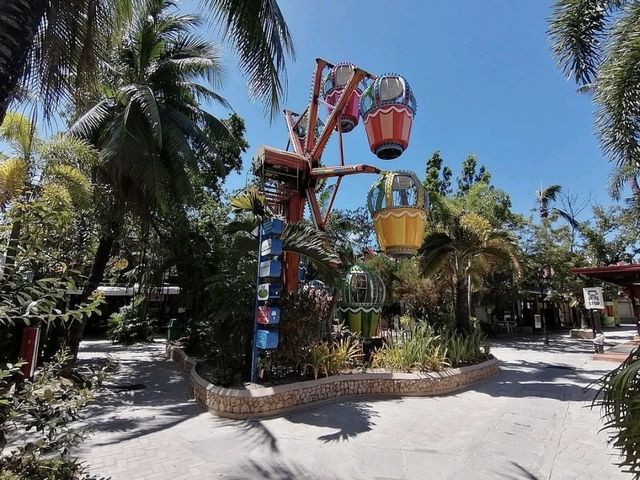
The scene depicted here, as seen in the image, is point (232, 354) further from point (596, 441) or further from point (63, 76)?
point (596, 441)

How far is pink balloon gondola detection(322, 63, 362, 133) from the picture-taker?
11867mm

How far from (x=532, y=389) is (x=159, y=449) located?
810cm

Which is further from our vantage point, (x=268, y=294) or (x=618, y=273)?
(x=618, y=273)

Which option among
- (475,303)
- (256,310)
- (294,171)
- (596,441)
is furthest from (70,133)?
(475,303)

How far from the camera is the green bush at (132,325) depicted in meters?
17.9

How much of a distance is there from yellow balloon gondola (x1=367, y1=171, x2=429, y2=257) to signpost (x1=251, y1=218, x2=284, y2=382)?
2.93 metres

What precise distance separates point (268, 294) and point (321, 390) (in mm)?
2097

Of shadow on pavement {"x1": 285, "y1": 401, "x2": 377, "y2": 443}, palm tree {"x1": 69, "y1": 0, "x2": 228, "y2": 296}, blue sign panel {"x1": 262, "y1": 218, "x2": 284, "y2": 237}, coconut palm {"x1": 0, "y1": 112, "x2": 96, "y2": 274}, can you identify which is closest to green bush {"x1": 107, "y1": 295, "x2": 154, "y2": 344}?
palm tree {"x1": 69, "y1": 0, "x2": 228, "y2": 296}

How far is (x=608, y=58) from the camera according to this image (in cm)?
611

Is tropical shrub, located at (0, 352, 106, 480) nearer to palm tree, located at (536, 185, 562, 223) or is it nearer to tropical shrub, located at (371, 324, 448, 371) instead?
tropical shrub, located at (371, 324, 448, 371)

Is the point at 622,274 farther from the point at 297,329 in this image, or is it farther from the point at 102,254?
the point at 102,254

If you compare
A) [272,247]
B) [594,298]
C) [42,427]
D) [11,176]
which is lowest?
[42,427]

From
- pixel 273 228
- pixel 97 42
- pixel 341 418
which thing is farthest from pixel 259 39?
pixel 341 418

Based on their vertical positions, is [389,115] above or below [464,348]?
above
